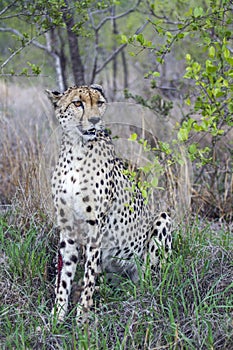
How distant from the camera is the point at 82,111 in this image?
2932 millimetres

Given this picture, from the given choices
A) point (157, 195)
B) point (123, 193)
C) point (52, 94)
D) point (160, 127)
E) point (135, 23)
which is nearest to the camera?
point (52, 94)

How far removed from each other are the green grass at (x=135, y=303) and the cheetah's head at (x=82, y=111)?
832 millimetres

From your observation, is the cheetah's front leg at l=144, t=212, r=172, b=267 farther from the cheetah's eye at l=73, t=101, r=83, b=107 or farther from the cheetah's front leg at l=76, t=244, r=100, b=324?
the cheetah's eye at l=73, t=101, r=83, b=107

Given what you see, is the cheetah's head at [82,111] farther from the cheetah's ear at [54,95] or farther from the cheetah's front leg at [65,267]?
the cheetah's front leg at [65,267]

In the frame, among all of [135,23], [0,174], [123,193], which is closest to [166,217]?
[123,193]

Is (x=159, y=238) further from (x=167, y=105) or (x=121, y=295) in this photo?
(x=167, y=105)

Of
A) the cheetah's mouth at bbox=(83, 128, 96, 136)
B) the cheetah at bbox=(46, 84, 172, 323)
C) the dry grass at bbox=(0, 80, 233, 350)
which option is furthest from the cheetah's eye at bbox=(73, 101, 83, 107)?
the dry grass at bbox=(0, 80, 233, 350)

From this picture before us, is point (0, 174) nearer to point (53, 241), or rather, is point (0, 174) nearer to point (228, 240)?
point (53, 241)

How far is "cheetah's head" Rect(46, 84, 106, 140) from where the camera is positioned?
2.92 metres

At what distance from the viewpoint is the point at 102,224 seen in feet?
10.3

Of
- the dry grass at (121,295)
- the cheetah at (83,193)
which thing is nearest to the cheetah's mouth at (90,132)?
the cheetah at (83,193)

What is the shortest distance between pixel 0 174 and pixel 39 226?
4.24 feet

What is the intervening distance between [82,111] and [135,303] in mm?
1029

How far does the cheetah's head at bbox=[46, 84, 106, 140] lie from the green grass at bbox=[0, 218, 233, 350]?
0.83m
